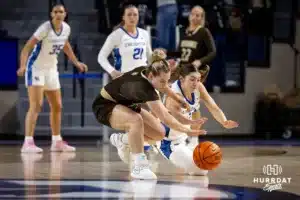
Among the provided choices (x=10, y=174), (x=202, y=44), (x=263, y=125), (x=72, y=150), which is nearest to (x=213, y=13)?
(x=263, y=125)

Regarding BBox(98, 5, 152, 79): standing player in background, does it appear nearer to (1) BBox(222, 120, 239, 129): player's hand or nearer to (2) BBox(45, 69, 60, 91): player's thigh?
(2) BBox(45, 69, 60, 91): player's thigh

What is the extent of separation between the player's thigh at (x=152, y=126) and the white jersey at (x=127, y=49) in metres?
1.98

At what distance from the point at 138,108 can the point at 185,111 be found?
614mm

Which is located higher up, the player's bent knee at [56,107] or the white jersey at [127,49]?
the white jersey at [127,49]

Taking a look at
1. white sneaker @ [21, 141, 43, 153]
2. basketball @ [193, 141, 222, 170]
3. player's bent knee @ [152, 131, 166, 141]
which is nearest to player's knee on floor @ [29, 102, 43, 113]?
white sneaker @ [21, 141, 43, 153]

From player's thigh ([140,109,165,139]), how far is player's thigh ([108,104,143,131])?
30 centimetres

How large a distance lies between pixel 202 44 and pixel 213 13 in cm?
344

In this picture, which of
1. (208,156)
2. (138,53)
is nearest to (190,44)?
(138,53)

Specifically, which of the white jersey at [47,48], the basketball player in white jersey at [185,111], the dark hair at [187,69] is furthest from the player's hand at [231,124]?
the white jersey at [47,48]

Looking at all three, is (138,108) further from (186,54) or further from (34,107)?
(34,107)

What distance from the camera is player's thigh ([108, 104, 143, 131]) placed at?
21.8 feet

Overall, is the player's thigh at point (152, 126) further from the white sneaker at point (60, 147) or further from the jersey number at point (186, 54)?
the white sneaker at point (60, 147)

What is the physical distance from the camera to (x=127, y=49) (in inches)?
355

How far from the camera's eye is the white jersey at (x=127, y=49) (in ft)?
29.6
